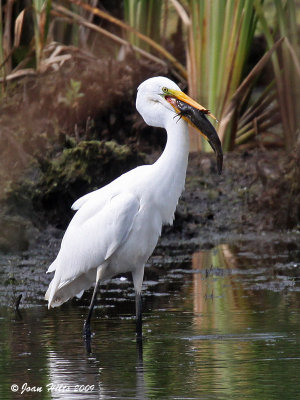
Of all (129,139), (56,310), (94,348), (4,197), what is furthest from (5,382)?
(129,139)

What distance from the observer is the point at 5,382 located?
17.8 ft

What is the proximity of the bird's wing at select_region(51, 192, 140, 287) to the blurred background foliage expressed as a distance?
484 cm

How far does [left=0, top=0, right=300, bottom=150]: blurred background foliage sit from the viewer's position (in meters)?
12.2

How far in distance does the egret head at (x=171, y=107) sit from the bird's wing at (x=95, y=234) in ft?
2.08

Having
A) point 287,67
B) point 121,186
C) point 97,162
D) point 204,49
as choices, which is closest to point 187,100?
point 121,186

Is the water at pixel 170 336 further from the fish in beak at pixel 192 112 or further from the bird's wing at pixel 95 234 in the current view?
the fish in beak at pixel 192 112

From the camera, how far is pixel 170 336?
663cm

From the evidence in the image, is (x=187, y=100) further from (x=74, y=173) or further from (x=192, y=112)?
(x=74, y=173)

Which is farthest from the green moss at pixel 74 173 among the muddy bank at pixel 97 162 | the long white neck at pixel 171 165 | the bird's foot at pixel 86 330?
the bird's foot at pixel 86 330

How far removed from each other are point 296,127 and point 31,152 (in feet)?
11.2

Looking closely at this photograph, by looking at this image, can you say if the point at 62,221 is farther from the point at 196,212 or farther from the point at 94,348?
the point at 94,348

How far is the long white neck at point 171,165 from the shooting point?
6926 mm

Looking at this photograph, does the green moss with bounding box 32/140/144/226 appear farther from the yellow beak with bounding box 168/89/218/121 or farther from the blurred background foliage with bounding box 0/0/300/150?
the yellow beak with bounding box 168/89/218/121

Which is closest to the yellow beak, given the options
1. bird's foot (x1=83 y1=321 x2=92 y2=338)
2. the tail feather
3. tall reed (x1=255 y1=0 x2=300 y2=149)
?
the tail feather
